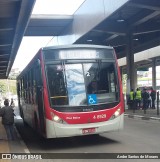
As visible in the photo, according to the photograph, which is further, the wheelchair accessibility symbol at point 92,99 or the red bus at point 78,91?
the wheelchair accessibility symbol at point 92,99

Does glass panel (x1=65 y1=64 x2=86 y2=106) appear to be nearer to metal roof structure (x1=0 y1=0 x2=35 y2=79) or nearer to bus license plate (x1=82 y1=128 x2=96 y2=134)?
bus license plate (x1=82 y1=128 x2=96 y2=134)

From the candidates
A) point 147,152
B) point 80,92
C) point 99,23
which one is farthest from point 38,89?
point 99,23

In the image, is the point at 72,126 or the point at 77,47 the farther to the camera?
the point at 77,47

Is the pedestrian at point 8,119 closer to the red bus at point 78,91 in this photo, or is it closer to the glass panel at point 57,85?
the red bus at point 78,91

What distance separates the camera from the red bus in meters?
10.9

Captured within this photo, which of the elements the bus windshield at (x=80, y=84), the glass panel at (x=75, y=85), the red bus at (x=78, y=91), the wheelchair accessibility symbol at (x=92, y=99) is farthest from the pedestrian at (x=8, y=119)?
the wheelchair accessibility symbol at (x=92, y=99)

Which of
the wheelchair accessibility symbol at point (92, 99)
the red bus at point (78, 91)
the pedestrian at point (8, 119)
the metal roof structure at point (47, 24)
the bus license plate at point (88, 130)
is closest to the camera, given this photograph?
the red bus at point (78, 91)

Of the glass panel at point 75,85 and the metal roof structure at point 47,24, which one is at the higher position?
the metal roof structure at point 47,24

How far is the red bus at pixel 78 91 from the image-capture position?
1091 cm

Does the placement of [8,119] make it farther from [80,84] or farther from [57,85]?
[80,84]

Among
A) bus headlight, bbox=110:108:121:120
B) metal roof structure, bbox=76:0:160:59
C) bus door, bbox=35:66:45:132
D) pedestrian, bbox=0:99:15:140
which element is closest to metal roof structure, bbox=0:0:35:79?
bus door, bbox=35:66:45:132

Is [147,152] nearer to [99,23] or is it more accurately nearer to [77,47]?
[77,47]

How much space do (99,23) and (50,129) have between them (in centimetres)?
1650

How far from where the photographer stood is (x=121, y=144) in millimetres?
11375
